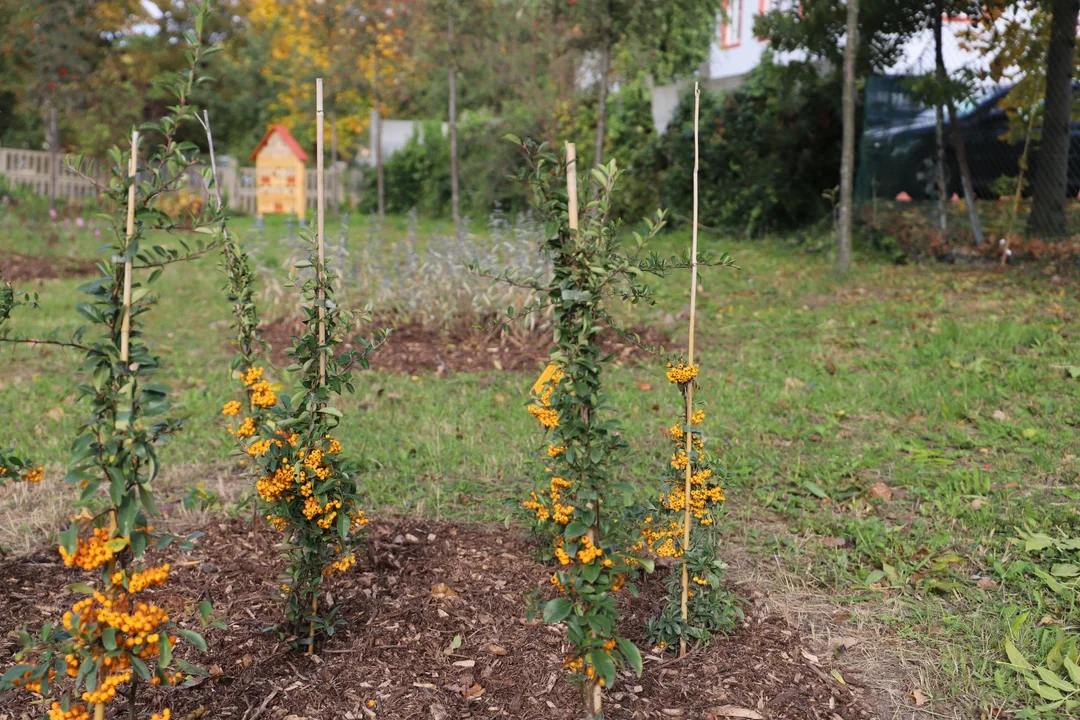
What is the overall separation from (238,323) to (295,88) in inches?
703

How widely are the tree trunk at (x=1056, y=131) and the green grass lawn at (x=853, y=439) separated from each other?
158cm

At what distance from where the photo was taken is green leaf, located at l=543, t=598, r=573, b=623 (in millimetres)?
2051

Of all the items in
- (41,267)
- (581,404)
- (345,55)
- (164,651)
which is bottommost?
(164,651)

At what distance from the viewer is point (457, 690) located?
7.99ft

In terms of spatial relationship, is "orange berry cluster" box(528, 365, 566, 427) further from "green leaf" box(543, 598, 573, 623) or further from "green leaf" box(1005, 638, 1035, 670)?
"green leaf" box(1005, 638, 1035, 670)

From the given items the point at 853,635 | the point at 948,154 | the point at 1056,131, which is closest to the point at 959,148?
the point at 948,154

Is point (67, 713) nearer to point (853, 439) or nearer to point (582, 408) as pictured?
point (582, 408)

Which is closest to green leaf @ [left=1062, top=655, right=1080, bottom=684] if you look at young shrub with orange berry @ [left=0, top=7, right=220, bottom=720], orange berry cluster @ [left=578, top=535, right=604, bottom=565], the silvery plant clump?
orange berry cluster @ [left=578, top=535, right=604, bottom=565]

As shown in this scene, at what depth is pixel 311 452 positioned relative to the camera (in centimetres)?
242

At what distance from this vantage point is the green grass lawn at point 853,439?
115 inches

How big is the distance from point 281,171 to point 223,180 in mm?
1569

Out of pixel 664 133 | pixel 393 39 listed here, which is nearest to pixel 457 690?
pixel 664 133

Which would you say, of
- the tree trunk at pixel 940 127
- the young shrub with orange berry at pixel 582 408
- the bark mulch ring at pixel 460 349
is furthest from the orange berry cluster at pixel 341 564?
Answer: the tree trunk at pixel 940 127

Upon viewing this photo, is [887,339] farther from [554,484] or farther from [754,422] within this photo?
[554,484]
